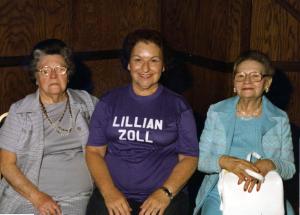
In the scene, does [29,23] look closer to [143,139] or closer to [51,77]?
[51,77]

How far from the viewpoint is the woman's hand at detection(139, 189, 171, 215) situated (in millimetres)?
2400

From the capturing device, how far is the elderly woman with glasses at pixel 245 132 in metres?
2.52

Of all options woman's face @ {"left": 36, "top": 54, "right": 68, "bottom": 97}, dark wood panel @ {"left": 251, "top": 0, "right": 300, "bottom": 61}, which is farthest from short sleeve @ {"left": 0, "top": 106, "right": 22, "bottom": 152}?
dark wood panel @ {"left": 251, "top": 0, "right": 300, "bottom": 61}

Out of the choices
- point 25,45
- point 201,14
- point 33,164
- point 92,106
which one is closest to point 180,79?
point 201,14

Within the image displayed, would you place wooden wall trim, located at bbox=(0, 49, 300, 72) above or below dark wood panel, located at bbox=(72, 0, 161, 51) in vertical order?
below

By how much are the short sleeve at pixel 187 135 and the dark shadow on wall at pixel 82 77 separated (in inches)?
63.2

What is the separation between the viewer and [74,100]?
2730 mm

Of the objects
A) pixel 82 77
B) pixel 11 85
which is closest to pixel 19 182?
pixel 11 85

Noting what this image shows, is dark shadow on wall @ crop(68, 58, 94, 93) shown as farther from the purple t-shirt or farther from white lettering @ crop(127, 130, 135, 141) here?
white lettering @ crop(127, 130, 135, 141)

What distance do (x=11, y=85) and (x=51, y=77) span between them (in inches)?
45.8

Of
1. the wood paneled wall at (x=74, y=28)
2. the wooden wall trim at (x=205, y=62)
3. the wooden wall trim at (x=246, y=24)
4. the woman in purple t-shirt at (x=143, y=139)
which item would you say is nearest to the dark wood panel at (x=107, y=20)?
the wood paneled wall at (x=74, y=28)

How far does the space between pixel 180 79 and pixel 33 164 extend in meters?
2.23

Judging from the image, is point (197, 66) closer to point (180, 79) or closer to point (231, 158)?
point (180, 79)

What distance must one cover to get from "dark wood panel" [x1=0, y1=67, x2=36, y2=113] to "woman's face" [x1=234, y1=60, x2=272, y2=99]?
1844 mm
